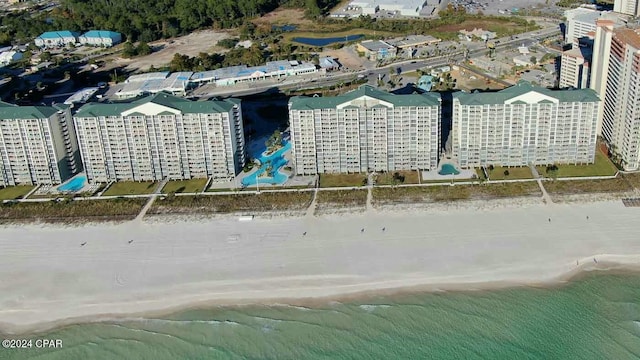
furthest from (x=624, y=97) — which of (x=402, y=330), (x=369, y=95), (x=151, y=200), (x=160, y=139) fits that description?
(x=151, y=200)

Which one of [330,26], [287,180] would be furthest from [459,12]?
[287,180]

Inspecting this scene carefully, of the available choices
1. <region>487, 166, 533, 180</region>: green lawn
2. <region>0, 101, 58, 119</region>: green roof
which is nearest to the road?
<region>0, 101, 58, 119</region>: green roof

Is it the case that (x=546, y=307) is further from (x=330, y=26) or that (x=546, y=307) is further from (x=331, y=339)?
(x=330, y=26)

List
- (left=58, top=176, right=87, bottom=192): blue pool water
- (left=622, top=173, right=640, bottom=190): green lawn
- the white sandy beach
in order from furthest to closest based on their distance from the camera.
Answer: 1. (left=58, top=176, right=87, bottom=192): blue pool water
2. (left=622, top=173, right=640, bottom=190): green lawn
3. the white sandy beach

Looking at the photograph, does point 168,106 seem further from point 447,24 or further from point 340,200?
point 447,24

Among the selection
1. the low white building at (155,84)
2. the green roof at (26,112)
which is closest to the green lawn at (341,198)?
the green roof at (26,112)

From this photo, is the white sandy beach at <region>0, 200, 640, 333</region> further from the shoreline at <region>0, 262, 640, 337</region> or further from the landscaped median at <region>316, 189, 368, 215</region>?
the landscaped median at <region>316, 189, 368, 215</region>

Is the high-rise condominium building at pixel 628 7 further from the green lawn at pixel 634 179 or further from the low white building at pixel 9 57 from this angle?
the low white building at pixel 9 57
